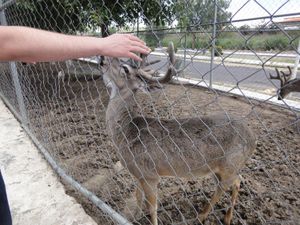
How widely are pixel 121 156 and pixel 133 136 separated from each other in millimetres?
222

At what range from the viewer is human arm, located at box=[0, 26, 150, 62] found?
3.93ft

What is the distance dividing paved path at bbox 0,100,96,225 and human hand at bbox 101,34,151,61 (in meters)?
1.59

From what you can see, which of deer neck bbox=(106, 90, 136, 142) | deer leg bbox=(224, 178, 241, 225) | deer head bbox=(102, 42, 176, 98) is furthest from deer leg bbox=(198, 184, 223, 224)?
deer head bbox=(102, 42, 176, 98)

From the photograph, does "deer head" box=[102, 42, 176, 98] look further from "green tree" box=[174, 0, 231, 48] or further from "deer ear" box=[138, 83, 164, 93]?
"green tree" box=[174, 0, 231, 48]

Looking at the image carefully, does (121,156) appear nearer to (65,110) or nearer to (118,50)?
(118,50)

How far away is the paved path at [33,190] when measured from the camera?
2.57m

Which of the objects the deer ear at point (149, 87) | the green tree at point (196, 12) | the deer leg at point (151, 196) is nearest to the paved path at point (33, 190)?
the deer leg at point (151, 196)

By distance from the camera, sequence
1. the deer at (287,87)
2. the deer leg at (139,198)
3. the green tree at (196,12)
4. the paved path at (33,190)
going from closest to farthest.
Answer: the deer at (287,87) < the green tree at (196,12) < the paved path at (33,190) < the deer leg at (139,198)

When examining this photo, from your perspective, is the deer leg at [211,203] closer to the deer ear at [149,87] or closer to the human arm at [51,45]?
the deer ear at [149,87]

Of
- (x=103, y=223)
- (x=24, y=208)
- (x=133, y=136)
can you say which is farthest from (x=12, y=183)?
(x=133, y=136)

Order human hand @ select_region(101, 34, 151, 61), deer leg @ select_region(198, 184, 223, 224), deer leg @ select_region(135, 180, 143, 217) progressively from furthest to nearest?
deer leg @ select_region(135, 180, 143, 217) → deer leg @ select_region(198, 184, 223, 224) → human hand @ select_region(101, 34, 151, 61)

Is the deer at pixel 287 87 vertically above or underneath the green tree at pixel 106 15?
underneath

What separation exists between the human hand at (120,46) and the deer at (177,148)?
1.38 m

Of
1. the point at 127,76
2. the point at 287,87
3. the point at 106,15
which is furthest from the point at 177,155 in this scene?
the point at 106,15
